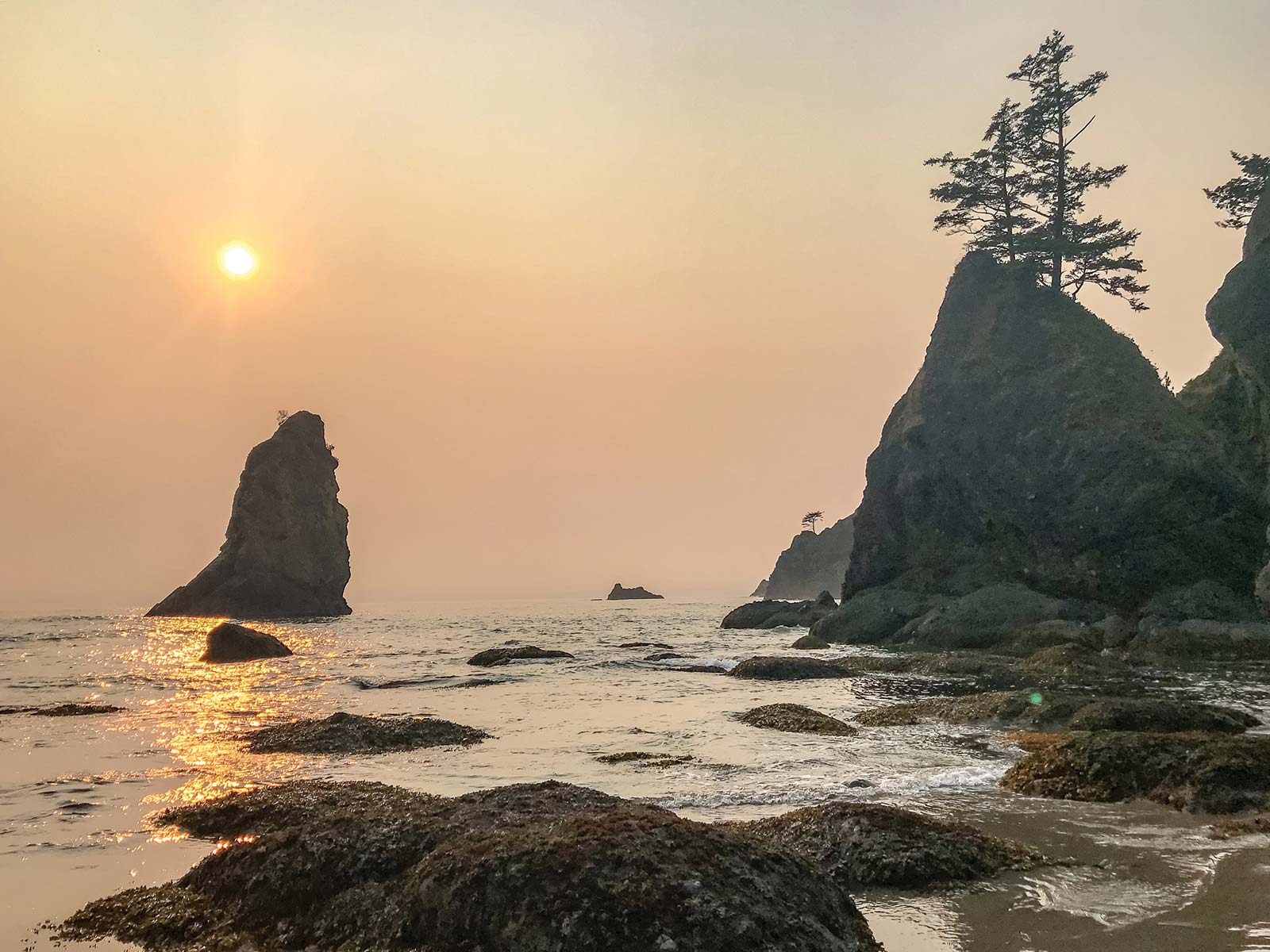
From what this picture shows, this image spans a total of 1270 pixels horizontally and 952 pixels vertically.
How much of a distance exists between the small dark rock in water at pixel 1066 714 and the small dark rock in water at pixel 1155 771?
3366 millimetres

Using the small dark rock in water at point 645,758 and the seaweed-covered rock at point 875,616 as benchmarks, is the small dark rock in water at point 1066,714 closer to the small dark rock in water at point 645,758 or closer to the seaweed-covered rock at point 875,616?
the small dark rock in water at point 645,758

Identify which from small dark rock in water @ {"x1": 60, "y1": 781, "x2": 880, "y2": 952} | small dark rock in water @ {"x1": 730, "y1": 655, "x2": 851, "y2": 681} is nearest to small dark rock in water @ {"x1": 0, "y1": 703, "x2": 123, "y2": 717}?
small dark rock in water @ {"x1": 60, "y1": 781, "x2": 880, "y2": 952}

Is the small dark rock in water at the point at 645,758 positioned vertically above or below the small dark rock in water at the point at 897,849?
below

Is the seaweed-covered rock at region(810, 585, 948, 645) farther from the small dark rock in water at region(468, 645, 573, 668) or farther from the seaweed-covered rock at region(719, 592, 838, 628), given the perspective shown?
the small dark rock in water at region(468, 645, 573, 668)

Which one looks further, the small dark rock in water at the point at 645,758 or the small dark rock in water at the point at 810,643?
the small dark rock in water at the point at 810,643

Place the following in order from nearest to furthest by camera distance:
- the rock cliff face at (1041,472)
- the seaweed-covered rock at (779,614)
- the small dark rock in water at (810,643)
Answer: the rock cliff face at (1041,472) < the small dark rock in water at (810,643) < the seaweed-covered rock at (779,614)

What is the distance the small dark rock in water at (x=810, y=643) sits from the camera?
1639 inches

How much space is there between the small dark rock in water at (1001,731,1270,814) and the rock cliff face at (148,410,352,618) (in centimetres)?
9022

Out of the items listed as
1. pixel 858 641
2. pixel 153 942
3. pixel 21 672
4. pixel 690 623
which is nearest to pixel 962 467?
pixel 858 641

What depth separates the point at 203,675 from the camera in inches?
1042

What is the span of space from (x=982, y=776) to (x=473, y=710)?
1128cm

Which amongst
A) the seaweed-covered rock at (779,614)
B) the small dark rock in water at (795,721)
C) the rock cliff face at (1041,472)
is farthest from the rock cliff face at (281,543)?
the small dark rock in water at (795,721)

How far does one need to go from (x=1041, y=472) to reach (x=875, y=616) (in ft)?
37.3

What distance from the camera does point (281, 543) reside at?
90938mm
